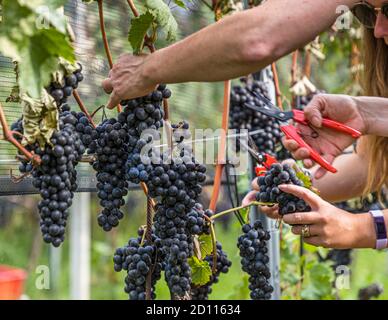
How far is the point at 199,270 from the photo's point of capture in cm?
168

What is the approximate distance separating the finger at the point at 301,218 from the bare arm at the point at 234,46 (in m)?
0.37

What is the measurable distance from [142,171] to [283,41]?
1.33 ft

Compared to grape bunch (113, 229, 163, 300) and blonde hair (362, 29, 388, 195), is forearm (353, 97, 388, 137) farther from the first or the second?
grape bunch (113, 229, 163, 300)

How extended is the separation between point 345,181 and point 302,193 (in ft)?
2.40

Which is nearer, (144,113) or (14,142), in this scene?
(14,142)

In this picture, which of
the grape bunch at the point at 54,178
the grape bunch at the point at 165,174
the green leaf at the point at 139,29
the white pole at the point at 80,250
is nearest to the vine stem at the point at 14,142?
the grape bunch at the point at 54,178

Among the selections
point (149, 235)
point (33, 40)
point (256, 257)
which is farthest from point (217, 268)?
point (33, 40)

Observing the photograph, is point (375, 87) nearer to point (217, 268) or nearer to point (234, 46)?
point (217, 268)

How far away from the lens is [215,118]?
378cm

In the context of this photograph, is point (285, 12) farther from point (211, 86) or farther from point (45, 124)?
point (211, 86)

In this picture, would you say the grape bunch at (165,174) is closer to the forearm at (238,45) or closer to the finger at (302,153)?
the forearm at (238,45)

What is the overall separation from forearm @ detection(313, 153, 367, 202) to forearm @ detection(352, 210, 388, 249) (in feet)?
1.51
